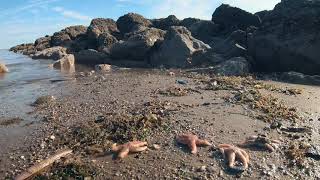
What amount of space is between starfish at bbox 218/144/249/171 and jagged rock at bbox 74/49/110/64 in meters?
22.8

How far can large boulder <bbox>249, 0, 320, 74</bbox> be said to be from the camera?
69.7 feet

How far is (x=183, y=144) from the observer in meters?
10.8

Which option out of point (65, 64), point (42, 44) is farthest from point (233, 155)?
point (42, 44)

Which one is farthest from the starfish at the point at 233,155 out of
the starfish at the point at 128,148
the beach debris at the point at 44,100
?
the beach debris at the point at 44,100

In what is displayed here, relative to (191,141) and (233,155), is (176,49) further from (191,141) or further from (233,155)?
(233,155)

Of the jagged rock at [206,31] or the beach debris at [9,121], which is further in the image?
the jagged rock at [206,31]

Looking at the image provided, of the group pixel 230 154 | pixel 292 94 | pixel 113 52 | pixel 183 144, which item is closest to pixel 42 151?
pixel 183 144

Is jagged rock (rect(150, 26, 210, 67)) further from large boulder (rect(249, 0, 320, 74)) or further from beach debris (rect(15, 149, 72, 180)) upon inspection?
beach debris (rect(15, 149, 72, 180))

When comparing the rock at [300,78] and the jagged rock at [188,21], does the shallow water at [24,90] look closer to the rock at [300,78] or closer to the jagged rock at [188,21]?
the rock at [300,78]

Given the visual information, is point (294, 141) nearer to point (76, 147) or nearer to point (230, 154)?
point (230, 154)

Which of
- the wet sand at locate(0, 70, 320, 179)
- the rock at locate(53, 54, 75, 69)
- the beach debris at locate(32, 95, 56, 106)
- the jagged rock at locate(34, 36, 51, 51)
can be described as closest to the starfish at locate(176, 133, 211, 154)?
the wet sand at locate(0, 70, 320, 179)

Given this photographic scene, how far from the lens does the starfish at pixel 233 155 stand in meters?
9.80

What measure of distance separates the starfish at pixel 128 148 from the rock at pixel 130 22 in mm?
34243

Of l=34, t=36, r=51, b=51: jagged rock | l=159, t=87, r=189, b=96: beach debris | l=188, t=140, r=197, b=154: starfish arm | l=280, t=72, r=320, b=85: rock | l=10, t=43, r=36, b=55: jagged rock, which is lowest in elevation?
l=10, t=43, r=36, b=55: jagged rock
